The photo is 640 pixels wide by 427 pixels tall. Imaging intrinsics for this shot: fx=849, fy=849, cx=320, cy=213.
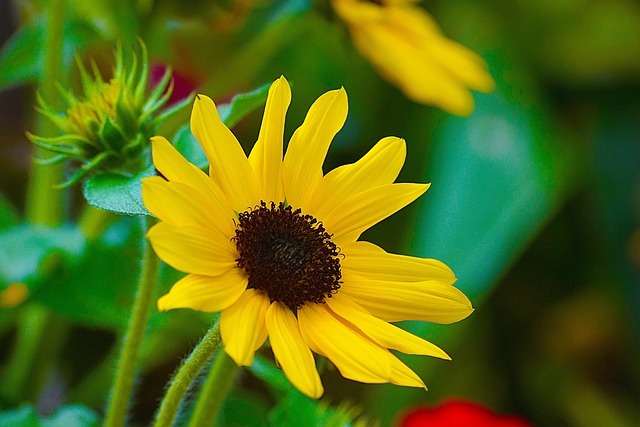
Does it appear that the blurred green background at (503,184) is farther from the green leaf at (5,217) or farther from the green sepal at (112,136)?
the green sepal at (112,136)

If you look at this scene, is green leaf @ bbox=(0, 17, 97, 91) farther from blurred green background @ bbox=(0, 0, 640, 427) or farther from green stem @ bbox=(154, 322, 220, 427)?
green stem @ bbox=(154, 322, 220, 427)

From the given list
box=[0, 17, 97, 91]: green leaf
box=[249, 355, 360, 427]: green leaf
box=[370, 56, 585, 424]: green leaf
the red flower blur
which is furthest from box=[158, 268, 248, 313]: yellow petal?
box=[370, 56, 585, 424]: green leaf

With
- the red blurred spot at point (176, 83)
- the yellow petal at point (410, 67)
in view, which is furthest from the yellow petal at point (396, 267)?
the red blurred spot at point (176, 83)

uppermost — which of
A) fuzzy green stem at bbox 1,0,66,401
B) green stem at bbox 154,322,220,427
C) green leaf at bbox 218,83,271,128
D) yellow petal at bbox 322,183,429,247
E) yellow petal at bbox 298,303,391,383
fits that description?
green leaf at bbox 218,83,271,128

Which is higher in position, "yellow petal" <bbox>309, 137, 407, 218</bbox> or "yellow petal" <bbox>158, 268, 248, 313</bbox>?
"yellow petal" <bbox>309, 137, 407, 218</bbox>

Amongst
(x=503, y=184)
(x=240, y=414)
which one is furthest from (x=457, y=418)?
(x=503, y=184)

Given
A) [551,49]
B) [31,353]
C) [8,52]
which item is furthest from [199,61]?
[551,49]

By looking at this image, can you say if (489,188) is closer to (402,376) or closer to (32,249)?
(32,249)
